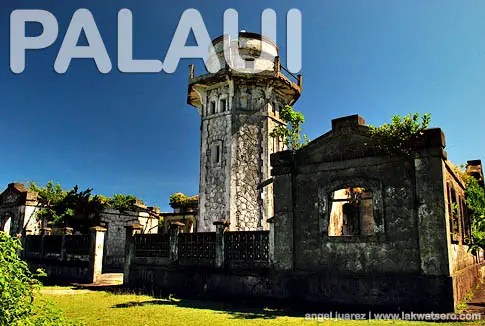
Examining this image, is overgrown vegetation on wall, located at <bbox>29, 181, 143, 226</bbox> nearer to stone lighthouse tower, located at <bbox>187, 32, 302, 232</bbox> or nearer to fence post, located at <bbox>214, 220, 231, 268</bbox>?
stone lighthouse tower, located at <bbox>187, 32, 302, 232</bbox>

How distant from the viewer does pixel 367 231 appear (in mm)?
20438

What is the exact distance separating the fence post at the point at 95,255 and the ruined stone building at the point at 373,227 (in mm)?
9046

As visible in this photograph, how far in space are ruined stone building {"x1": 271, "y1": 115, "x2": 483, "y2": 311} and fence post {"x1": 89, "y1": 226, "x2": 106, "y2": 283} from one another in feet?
29.7

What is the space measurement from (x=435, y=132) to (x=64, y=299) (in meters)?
11.7

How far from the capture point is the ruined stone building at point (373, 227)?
29.2 feet

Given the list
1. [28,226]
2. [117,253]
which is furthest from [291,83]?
[28,226]

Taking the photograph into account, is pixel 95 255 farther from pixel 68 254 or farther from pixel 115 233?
pixel 115 233

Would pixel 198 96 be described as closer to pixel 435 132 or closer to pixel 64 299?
pixel 64 299

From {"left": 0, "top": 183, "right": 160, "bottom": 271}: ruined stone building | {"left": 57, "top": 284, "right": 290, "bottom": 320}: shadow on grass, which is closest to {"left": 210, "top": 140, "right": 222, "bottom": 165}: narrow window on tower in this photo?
{"left": 57, "top": 284, "right": 290, "bottom": 320}: shadow on grass

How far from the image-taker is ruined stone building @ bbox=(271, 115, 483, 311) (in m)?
8.91

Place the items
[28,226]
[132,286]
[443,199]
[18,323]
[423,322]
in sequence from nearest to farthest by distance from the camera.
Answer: [18,323] → [423,322] → [443,199] → [132,286] → [28,226]

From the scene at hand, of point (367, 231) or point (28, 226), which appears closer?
point (367, 231)

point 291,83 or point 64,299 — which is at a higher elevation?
point 291,83

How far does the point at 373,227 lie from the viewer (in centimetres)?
995
